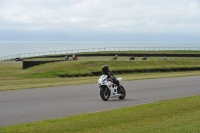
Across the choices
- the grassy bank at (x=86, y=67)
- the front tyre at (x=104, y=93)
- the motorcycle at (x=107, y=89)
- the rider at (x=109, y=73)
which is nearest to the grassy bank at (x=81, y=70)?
the grassy bank at (x=86, y=67)

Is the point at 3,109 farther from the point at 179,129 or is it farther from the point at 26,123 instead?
the point at 179,129

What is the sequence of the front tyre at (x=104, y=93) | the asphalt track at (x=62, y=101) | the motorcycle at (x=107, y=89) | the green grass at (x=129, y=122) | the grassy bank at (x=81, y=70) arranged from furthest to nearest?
1. the grassy bank at (x=81, y=70)
2. the front tyre at (x=104, y=93)
3. the motorcycle at (x=107, y=89)
4. the asphalt track at (x=62, y=101)
5. the green grass at (x=129, y=122)

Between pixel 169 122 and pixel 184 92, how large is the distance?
10.4 m

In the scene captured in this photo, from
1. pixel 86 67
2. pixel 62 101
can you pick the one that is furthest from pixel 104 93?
pixel 86 67

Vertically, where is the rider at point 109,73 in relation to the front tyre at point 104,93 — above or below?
above

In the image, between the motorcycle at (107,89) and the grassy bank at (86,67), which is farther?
the grassy bank at (86,67)

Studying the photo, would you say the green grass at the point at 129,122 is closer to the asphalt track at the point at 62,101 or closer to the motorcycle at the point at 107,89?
the asphalt track at the point at 62,101

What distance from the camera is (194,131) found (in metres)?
10.7

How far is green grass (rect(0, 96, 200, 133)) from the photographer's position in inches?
450

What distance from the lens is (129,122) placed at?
12.7 m

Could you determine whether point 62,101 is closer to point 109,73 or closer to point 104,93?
point 104,93

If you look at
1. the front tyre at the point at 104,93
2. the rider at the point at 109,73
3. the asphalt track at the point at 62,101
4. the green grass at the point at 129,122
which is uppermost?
the rider at the point at 109,73

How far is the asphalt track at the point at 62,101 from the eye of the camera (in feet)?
48.5

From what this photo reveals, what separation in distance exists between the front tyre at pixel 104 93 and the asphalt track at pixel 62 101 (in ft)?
0.79
